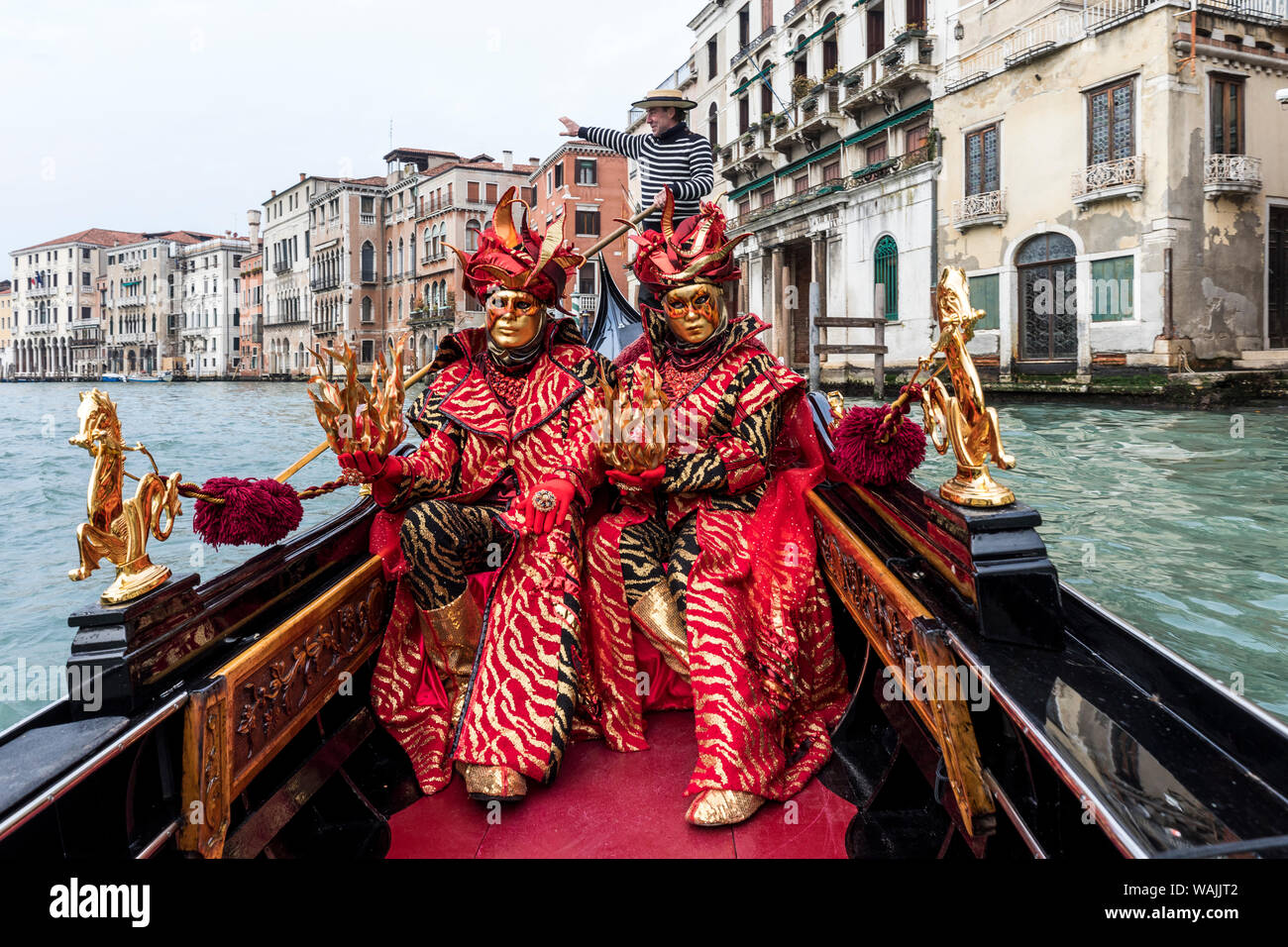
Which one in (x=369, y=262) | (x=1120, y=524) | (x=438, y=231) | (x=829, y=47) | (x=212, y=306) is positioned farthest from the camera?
(x=212, y=306)

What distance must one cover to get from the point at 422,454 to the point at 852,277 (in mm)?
17731

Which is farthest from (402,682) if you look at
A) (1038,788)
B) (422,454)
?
(1038,788)

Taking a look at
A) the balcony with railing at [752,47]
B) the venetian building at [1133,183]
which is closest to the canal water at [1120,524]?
the venetian building at [1133,183]

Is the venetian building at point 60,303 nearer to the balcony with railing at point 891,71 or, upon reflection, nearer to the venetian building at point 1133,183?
the balcony with railing at point 891,71

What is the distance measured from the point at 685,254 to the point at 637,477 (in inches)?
29.6

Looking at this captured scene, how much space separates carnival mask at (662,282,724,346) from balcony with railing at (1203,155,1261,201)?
13905 mm

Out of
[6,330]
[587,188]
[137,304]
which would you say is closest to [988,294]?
[587,188]

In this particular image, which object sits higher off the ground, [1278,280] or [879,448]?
[1278,280]

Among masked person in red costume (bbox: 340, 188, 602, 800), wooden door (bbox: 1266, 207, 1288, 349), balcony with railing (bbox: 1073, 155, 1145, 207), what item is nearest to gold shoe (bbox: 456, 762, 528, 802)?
masked person in red costume (bbox: 340, 188, 602, 800)

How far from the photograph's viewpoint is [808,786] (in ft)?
7.18

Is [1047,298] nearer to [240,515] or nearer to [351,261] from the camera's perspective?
[240,515]

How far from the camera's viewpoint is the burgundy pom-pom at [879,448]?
234cm

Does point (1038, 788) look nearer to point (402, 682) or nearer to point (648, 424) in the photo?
point (648, 424)
